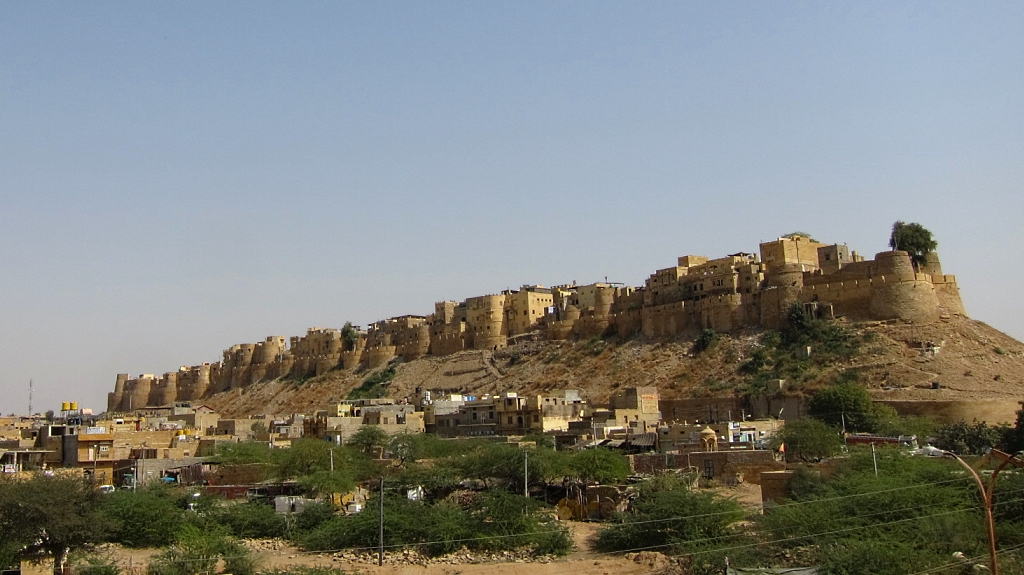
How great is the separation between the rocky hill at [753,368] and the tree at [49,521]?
25.7 meters

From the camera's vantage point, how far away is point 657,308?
49.9 m

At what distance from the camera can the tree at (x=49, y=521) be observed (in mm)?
18688

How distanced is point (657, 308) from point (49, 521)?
113ft

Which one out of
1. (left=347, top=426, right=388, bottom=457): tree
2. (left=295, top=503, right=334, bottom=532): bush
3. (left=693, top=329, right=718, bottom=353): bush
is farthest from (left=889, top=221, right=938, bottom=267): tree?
(left=295, top=503, right=334, bottom=532): bush

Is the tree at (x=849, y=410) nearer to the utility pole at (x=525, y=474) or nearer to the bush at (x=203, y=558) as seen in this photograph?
the utility pole at (x=525, y=474)

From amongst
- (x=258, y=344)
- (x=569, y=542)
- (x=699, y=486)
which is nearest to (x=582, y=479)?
(x=699, y=486)

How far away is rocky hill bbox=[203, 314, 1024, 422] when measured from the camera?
3709cm

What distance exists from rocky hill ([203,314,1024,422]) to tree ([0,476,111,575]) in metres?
25.7

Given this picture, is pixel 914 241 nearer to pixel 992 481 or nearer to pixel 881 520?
pixel 881 520

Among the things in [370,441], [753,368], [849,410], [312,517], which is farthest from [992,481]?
[753,368]

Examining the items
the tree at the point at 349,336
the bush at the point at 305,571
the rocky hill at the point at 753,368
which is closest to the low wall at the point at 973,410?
the rocky hill at the point at 753,368

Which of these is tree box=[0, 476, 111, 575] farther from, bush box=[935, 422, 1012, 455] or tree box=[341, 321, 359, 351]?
tree box=[341, 321, 359, 351]

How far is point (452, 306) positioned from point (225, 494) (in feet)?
125

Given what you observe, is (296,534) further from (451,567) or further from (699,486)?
(699,486)
